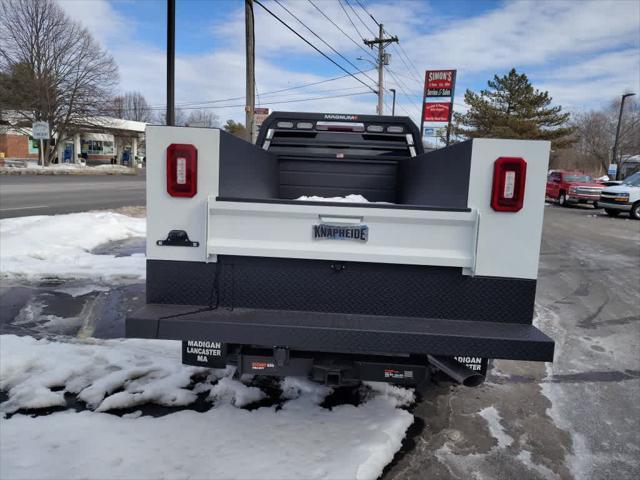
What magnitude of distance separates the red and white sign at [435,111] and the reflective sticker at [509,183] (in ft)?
67.5

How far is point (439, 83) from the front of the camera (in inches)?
894

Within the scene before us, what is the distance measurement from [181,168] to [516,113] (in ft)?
152

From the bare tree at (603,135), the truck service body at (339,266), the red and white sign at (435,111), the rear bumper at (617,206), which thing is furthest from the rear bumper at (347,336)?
the bare tree at (603,135)

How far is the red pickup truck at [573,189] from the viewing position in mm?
25559

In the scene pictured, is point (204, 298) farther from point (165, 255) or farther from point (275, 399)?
point (275, 399)

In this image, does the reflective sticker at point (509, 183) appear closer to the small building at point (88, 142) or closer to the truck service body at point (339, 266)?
the truck service body at point (339, 266)

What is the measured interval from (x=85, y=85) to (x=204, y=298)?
47.5 meters

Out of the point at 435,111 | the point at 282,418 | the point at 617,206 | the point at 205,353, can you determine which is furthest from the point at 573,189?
the point at 205,353

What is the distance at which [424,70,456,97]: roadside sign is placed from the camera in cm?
2231

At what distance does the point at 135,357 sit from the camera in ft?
14.2

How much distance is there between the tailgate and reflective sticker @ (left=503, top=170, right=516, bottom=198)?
0.69ft

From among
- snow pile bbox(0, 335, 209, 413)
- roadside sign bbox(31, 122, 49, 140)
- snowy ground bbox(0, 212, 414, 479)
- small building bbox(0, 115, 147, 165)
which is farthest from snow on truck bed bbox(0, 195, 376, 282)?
small building bbox(0, 115, 147, 165)

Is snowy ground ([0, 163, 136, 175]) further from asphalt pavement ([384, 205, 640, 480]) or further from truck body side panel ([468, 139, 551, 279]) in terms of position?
truck body side panel ([468, 139, 551, 279])

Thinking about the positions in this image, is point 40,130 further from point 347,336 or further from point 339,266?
point 347,336
